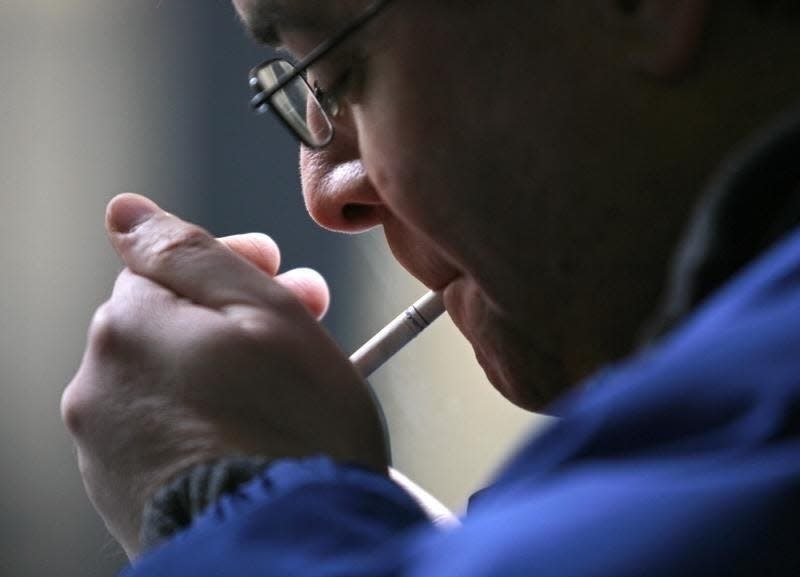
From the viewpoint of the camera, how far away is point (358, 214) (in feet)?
3.59

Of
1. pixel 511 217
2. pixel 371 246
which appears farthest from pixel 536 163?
pixel 371 246

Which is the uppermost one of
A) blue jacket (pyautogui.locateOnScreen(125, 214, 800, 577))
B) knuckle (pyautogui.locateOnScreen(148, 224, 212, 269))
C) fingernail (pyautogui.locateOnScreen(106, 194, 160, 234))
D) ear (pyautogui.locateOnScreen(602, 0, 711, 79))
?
fingernail (pyautogui.locateOnScreen(106, 194, 160, 234))

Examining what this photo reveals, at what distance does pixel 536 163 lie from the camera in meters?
0.90

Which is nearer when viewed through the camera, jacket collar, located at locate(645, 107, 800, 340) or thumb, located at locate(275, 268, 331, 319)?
jacket collar, located at locate(645, 107, 800, 340)

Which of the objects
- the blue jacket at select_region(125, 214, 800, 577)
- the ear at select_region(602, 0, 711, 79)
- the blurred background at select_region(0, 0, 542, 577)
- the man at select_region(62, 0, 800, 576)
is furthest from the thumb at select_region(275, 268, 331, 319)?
the blurred background at select_region(0, 0, 542, 577)

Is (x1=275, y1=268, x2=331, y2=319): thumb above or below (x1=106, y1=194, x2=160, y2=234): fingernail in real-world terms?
below

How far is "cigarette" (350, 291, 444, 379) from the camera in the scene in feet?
3.73

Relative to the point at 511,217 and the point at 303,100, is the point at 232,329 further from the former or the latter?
the point at 303,100

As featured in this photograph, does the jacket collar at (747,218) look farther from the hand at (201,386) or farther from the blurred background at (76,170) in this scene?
the blurred background at (76,170)

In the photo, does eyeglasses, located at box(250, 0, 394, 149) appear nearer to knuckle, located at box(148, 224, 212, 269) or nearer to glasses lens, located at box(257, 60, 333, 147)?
glasses lens, located at box(257, 60, 333, 147)

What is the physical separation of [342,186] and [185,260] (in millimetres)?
184

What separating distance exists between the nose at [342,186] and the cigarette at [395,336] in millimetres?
83

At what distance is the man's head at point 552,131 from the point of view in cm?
87

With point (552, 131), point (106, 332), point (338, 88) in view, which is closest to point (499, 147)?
point (552, 131)
